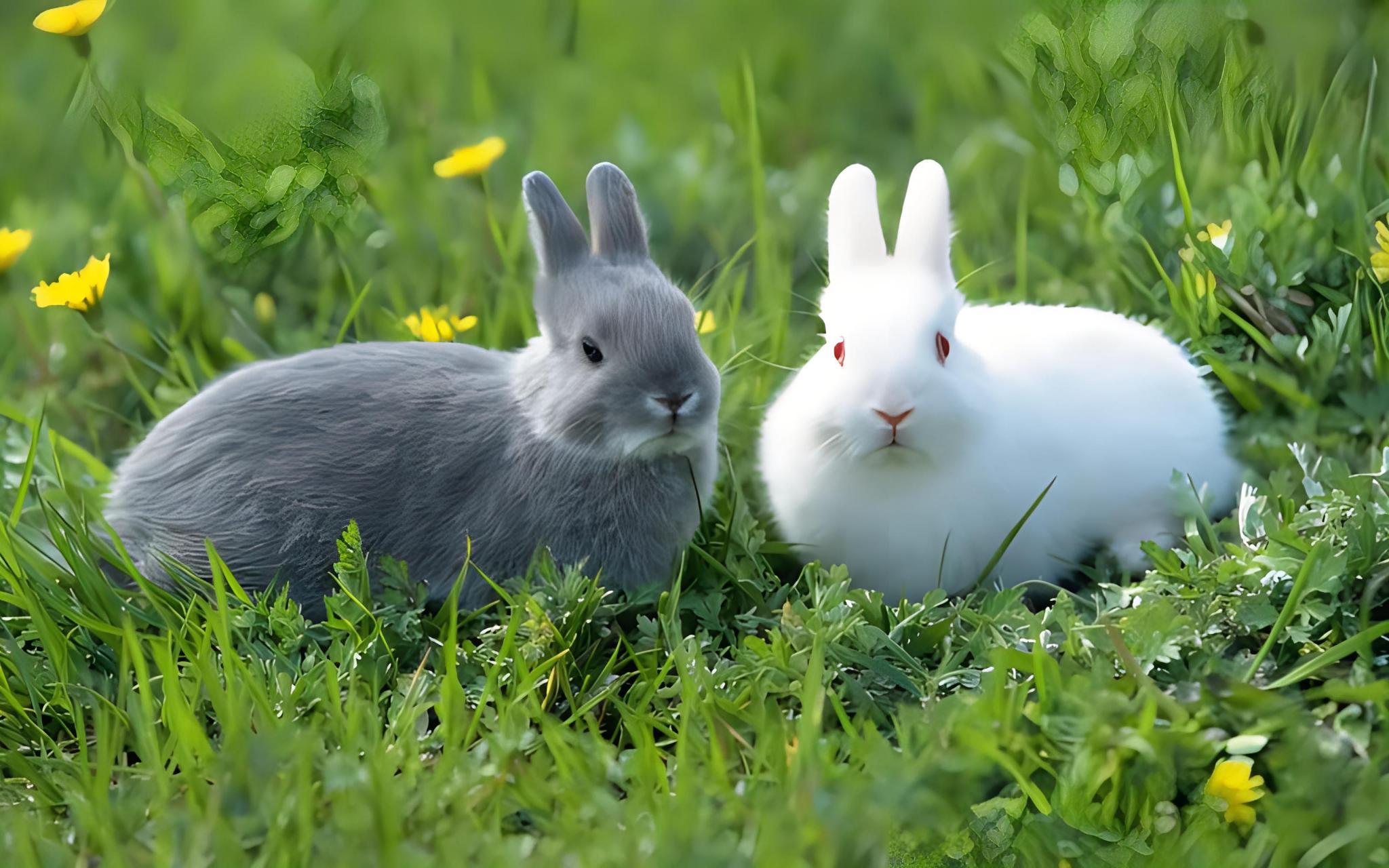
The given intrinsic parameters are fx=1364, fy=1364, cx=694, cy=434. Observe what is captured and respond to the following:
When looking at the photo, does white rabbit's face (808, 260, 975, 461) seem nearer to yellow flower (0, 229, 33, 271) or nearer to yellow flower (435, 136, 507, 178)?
yellow flower (435, 136, 507, 178)

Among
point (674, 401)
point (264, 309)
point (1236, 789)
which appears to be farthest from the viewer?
point (264, 309)

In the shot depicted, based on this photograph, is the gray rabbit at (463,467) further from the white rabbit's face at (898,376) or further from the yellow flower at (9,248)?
the yellow flower at (9,248)

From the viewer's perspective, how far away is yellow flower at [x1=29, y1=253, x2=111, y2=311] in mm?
3639

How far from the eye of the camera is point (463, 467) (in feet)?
10.6

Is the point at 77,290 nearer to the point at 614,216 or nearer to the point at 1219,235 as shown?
the point at 614,216

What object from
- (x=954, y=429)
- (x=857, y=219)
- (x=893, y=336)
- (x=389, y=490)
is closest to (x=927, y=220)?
(x=857, y=219)

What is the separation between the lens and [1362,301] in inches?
145

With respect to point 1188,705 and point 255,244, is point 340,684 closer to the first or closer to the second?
point 255,244

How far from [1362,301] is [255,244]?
9.34 feet

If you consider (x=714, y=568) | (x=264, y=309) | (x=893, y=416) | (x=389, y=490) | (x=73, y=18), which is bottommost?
(x=714, y=568)

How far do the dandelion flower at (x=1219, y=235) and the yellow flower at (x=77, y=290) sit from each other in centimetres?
307

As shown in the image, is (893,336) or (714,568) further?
(714,568)

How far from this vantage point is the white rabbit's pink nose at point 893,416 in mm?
3025

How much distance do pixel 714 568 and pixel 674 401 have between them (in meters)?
0.50
